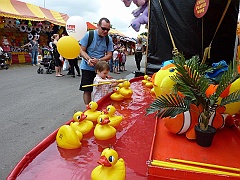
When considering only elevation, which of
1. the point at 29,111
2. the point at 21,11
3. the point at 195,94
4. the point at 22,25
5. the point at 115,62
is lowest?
the point at 29,111

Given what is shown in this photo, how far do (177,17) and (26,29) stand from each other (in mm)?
11219

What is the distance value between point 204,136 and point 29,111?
3531 millimetres

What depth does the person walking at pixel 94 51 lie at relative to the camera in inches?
117

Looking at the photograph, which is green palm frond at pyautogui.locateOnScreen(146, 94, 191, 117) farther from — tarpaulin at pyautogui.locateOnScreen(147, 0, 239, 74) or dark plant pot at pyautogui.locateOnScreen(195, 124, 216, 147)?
tarpaulin at pyautogui.locateOnScreen(147, 0, 239, 74)

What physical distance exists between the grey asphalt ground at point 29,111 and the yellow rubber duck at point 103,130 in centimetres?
108

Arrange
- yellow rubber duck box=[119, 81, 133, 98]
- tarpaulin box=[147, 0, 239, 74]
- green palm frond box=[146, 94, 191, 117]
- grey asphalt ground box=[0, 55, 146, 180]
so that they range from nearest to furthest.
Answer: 1. green palm frond box=[146, 94, 191, 117]
2. grey asphalt ground box=[0, 55, 146, 180]
3. yellow rubber duck box=[119, 81, 133, 98]
4. tarpaulin box=[147, 0, 239, 74]

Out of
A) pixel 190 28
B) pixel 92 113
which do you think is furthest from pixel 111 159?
pixel 190 28

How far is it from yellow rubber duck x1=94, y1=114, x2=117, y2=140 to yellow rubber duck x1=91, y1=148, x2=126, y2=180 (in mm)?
521

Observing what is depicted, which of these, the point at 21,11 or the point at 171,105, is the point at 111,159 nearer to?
the point at 171,105

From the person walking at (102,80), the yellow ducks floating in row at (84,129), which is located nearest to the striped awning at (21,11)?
the person walking at (102,80)

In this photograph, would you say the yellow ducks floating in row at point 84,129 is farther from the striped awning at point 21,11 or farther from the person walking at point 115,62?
the striped awning at point 21,11

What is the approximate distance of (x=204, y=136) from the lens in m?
1.39

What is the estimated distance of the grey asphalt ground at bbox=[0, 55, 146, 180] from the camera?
276cm

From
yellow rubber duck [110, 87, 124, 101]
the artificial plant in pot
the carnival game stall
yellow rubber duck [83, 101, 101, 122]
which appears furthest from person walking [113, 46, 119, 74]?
the artificial plant in pot
